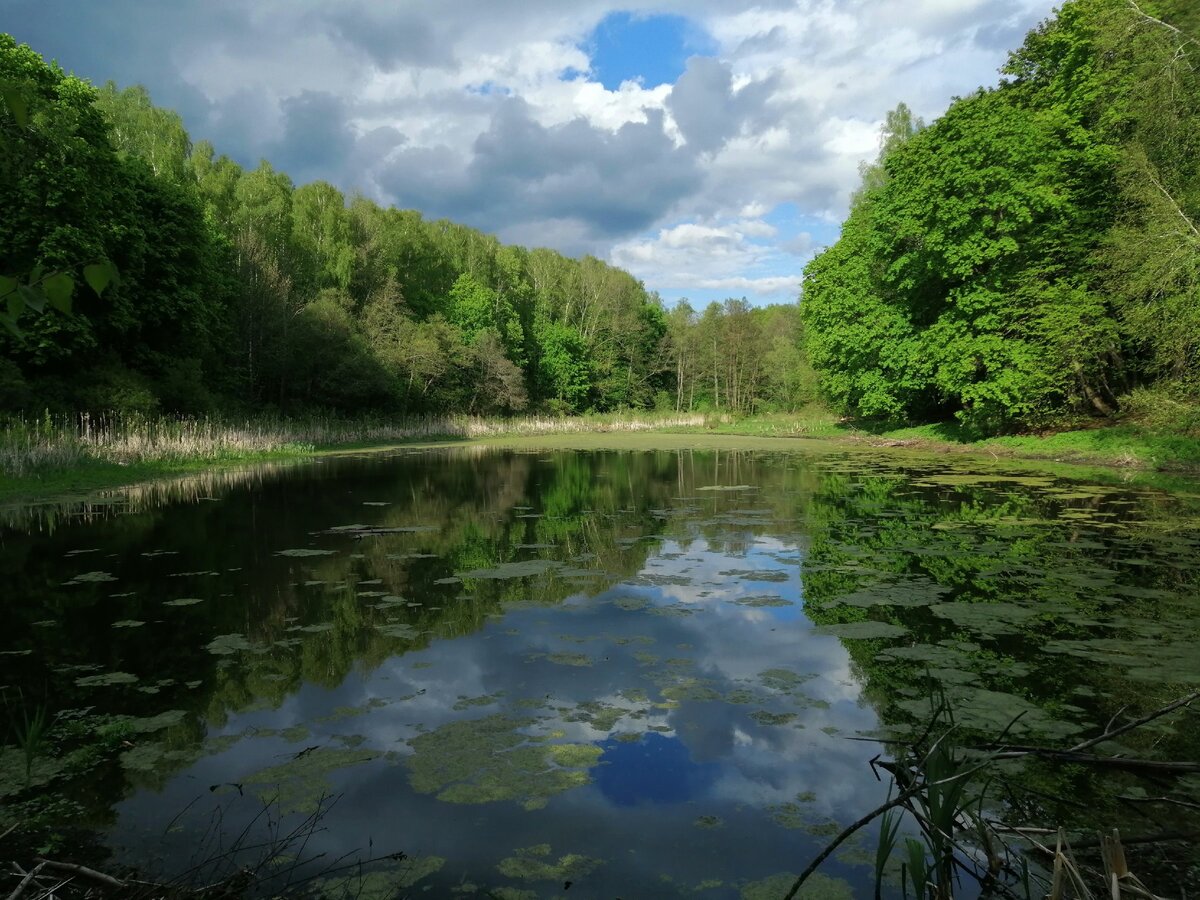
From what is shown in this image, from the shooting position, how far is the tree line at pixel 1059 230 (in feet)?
45.6

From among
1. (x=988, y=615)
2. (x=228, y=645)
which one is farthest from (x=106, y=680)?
(x=988, y=615)

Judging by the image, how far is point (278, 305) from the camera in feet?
107

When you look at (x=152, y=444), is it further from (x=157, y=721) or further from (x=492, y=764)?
(x=492, y=764)

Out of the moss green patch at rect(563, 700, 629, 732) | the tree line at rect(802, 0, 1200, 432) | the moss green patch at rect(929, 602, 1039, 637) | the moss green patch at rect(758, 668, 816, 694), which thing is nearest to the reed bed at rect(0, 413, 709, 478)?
the moss green patch at rect(563, 700, 629, 732)

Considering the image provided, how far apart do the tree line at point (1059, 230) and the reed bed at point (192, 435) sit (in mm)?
20624

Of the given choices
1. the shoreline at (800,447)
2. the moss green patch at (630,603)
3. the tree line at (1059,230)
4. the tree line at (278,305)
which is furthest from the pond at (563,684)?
the tree line at (1059,230)

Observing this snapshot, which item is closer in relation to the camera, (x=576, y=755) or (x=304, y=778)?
(x=304, y=778)

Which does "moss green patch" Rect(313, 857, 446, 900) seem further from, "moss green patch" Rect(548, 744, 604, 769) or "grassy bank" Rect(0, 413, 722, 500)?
"grassy bank" Rect(0, 413, 722, 500)

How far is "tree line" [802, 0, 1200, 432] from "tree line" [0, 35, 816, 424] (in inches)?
695

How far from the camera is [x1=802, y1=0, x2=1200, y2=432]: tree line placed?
13.9 meters

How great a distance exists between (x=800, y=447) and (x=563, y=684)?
75.2ft

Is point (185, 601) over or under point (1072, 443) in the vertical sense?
under

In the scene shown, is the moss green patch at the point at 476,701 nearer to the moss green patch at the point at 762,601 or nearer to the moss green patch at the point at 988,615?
the moss green patch at the point at 762,601

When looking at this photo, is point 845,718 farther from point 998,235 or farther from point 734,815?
point 998,235
